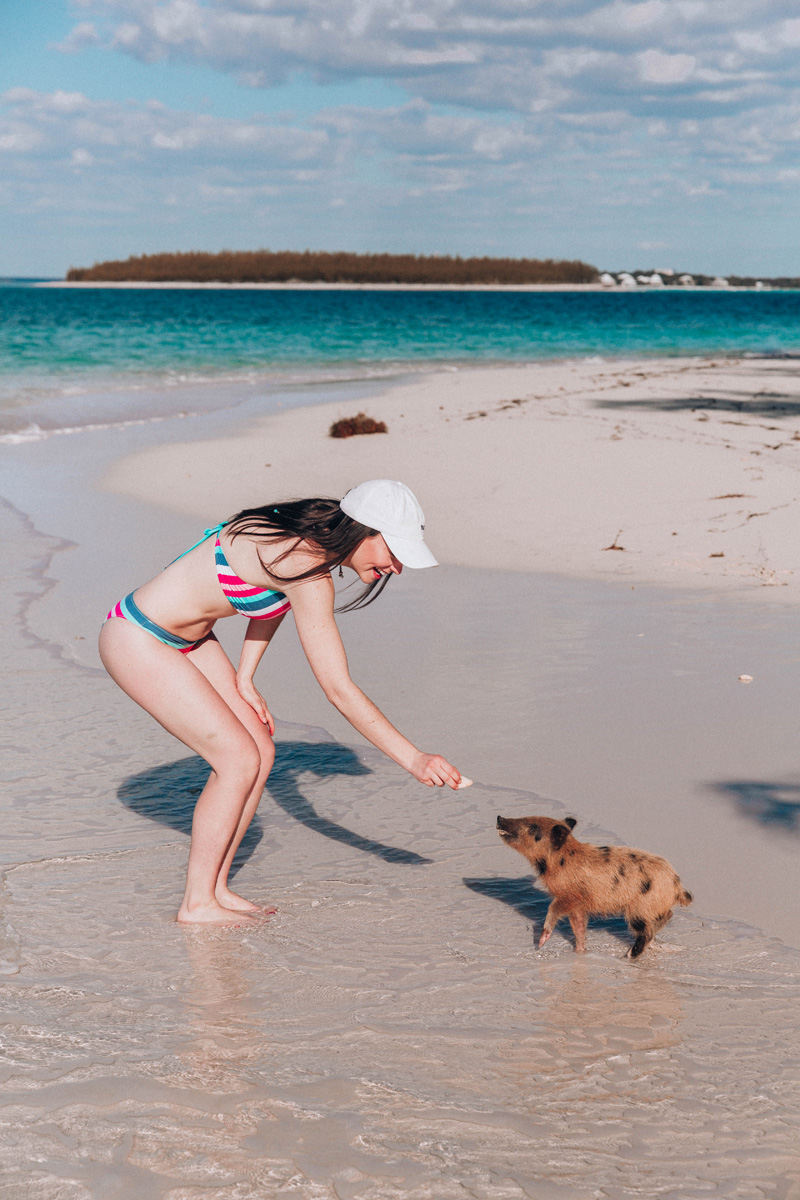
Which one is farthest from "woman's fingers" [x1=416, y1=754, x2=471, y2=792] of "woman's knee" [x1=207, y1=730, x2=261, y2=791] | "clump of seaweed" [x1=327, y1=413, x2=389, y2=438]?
"clump of seaweed" [x1=327, y1=413, x2=389, y2=438]

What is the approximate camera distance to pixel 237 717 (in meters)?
4.11

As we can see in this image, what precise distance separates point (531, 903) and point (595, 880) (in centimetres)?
55

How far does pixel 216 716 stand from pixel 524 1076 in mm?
1527

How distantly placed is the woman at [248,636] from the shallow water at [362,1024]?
433 mm

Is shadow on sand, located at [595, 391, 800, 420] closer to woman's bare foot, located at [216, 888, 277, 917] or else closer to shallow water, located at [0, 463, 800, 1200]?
shallow water, located at [0, 463, 800, 1200]

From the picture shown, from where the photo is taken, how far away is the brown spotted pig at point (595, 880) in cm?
365

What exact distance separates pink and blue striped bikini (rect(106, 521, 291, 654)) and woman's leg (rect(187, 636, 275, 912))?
0.20 m

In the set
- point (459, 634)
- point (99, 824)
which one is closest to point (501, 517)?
point (459, 634)

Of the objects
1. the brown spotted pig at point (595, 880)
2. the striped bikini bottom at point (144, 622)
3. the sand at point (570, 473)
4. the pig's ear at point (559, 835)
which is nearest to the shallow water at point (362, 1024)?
the brown spotted pig at point (595, 880)

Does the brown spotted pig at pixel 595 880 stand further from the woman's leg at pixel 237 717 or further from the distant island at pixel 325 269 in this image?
the distant island at pixel 325 269

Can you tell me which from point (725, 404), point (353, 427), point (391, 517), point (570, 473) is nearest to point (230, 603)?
point (391, 517)

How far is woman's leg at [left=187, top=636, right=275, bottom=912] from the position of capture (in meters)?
4.05

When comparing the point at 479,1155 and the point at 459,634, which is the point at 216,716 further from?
the point at 459,634

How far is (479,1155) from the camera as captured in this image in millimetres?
2686
